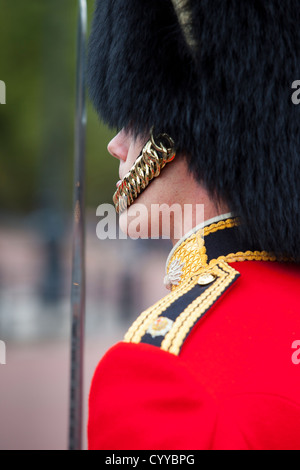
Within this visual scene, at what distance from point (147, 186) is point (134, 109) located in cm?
21

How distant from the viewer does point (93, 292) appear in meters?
9.80

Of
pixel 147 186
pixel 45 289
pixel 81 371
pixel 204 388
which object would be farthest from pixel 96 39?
pixel 45 289

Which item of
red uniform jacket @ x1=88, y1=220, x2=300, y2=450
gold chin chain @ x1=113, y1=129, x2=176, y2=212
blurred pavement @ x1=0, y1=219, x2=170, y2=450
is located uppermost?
gold chin chain @ x1=113, y1=129, x2=176, y2=212

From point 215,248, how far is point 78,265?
0.48 metres

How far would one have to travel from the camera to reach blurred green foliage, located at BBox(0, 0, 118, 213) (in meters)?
9.99

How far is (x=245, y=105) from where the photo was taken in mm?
1358

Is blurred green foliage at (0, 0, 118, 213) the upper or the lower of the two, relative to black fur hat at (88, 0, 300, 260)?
upper

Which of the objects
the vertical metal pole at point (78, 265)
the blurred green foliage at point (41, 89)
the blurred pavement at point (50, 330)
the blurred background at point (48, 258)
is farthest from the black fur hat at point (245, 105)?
the blurred green foliage at point (41, 89)

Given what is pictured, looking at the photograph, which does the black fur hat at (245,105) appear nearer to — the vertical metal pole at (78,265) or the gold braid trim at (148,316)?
the gold braid trim at (148,316)

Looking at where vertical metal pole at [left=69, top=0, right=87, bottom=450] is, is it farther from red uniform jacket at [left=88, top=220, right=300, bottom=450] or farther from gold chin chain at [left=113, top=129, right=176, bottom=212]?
red uniform jacket at [left=88, top=220, right=300, bottom=450]

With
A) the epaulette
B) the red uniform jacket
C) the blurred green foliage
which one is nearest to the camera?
the red uniform jacket

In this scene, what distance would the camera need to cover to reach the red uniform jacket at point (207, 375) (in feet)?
3.49

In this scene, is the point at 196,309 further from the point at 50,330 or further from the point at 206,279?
the point at 50,330

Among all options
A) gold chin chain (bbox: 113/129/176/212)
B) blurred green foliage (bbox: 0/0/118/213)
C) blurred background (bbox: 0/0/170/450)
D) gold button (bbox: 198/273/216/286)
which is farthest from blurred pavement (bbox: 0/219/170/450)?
gold button (bbox: 198/273/216/286)
